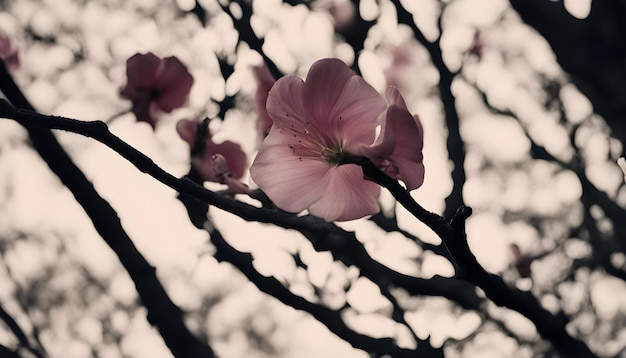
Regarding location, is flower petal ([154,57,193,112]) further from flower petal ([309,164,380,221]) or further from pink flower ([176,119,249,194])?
flower petal ([309,164,380,221])

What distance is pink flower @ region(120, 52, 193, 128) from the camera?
1371mm

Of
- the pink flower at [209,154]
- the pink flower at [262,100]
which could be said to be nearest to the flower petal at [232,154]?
the pink flower at [209,154]

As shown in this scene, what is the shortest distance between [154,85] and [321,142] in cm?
90

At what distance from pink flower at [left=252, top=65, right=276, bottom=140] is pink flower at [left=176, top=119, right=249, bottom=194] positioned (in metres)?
0.10

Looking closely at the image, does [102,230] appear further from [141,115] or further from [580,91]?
[580,91]

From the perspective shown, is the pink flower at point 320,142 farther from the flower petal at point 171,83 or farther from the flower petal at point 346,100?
the flower petal at point 171,83

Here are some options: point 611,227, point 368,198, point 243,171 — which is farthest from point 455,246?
point 611,227

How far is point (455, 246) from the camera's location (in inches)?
22.6

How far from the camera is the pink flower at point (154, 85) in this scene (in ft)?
4.50

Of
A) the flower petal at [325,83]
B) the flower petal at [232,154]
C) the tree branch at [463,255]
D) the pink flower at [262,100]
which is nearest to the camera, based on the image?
the tree branch at [463,255]

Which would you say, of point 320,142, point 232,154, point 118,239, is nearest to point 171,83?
point 232,154

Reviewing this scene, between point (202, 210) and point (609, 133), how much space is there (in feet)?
5.25

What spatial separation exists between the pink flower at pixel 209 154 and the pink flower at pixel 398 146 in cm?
38

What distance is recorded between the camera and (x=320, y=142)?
661 mm
